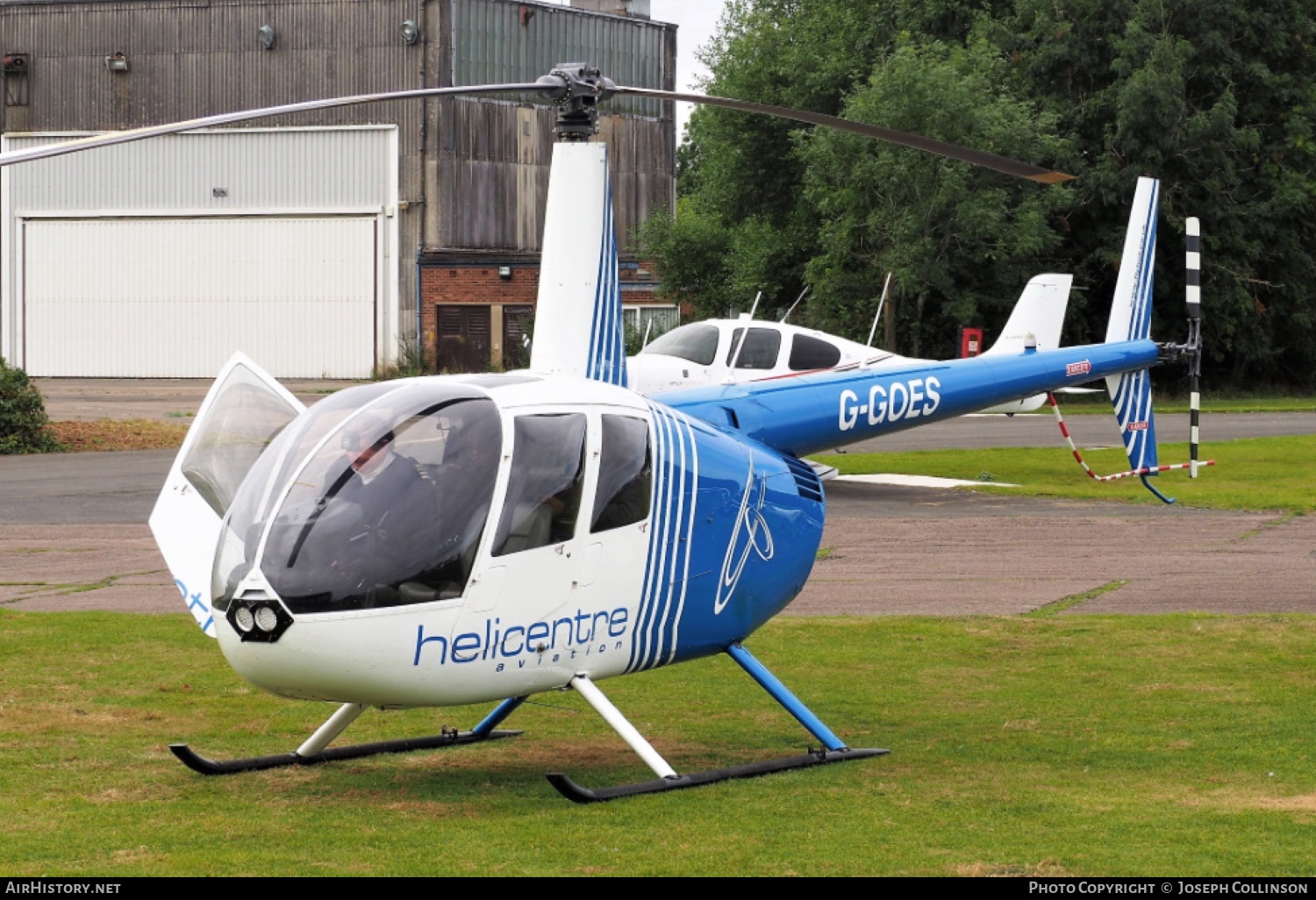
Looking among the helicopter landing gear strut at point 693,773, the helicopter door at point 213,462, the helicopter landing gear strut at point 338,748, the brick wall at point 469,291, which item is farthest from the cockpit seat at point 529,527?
the brick wall at point 469,291

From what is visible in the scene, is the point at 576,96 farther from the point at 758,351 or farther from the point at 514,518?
the point at 758,351

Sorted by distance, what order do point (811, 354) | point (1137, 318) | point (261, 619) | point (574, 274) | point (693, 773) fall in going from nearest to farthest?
point (261, 619), point (693, 773), point (574, 274), point (1137, 318), point (811, 354)

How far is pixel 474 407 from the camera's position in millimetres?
7793

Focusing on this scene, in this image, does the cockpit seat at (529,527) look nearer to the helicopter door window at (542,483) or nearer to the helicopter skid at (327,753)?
the helicopter door window at (542,483)

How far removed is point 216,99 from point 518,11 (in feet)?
30.8

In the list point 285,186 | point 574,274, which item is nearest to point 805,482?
point 574,274

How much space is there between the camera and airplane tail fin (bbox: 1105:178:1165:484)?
17.2 metres

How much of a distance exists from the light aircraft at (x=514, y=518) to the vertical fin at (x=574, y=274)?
0.5 inches

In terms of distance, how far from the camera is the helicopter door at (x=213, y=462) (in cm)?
866

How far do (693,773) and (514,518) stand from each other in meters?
1.78

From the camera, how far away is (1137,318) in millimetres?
17188

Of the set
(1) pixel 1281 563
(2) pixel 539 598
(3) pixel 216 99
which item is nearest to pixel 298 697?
(2) pixel 539 598

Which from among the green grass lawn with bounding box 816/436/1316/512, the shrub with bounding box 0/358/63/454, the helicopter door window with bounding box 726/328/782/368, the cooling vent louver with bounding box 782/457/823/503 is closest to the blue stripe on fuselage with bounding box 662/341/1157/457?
the cooling vent louver with bounding box 782/457/823/503

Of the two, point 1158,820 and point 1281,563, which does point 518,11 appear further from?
point 1158,820
